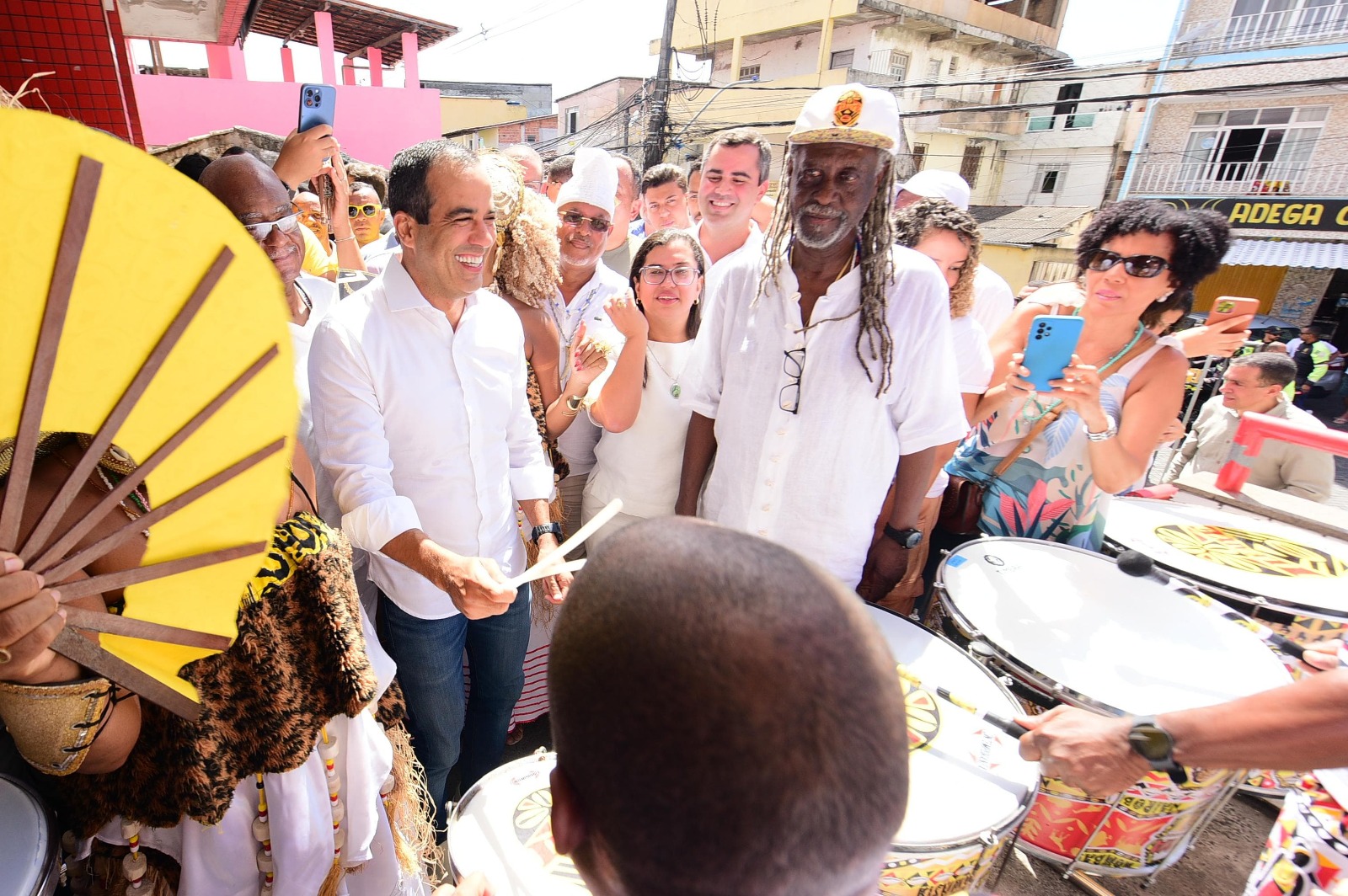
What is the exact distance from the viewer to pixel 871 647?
631mm

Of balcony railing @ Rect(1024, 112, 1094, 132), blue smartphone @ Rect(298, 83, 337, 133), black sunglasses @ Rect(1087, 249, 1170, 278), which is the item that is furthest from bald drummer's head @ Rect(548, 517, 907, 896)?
balcony railing @ Rect(1024, 112, 1094, 132)

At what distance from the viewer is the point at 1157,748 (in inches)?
52.2

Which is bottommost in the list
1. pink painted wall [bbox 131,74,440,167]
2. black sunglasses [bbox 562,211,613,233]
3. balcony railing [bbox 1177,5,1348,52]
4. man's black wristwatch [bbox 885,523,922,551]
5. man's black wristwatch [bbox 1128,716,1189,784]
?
man's black wristwatch [bbox 885,523,922,551]

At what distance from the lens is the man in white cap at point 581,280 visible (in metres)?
2.88

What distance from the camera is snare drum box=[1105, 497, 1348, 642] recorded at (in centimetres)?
231

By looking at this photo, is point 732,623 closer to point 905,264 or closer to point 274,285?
point 274,285

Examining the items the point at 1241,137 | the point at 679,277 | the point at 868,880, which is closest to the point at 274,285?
the point at 868,880

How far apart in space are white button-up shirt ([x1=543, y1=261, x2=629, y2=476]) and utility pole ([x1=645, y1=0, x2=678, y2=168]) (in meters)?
12.6

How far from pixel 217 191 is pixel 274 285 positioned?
4.89ft

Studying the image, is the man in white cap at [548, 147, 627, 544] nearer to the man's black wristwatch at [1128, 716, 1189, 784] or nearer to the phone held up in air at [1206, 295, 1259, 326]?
the man's black wristwatch at [1128, 716, 1189, 784]

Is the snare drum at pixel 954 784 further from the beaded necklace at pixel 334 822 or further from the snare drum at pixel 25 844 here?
the snare drum at pixel 25 844

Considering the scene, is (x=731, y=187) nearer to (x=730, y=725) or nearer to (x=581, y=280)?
(x=581, y=280)

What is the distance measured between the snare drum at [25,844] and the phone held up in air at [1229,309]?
12.9 feet

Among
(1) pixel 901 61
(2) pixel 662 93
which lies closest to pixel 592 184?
(2) pixel 662 93
